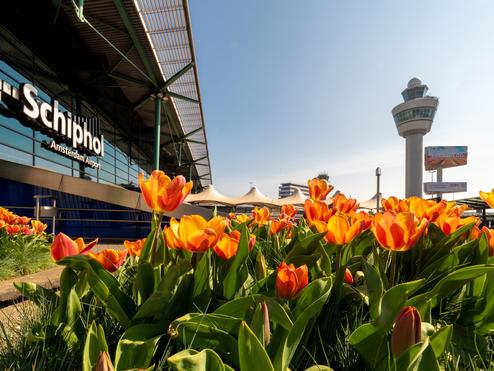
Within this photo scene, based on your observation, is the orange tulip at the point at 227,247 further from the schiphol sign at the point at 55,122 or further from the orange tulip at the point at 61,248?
the schiphol sign at the point at 55,122

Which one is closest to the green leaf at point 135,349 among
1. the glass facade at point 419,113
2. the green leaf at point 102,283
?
the green leaf at point 102,283

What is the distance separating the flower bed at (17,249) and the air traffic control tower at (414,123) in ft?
180

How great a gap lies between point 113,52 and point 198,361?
13.7 meters

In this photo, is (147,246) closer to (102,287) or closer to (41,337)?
(102,287)

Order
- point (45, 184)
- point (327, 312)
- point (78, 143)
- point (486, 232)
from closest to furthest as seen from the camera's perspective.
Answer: point (327, 312), point (486, 232), point (45, 184), point (78, 143)

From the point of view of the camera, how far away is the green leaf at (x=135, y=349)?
741 millimetres

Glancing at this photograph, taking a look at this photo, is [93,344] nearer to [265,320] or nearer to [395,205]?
[265,320]

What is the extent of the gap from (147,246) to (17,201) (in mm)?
11194

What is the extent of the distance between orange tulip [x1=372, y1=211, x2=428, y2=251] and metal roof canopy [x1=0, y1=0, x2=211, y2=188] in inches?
371

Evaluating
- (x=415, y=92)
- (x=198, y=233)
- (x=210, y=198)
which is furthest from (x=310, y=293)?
(x=415, y=92)

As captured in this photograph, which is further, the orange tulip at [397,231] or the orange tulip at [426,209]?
the orange tulip at [426,209]

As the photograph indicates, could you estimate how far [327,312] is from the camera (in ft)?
3.34

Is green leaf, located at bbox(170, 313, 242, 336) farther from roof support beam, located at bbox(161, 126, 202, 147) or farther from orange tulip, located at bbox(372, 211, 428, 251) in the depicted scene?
roof support beam, located at bbox(161, 126, 202, 147)

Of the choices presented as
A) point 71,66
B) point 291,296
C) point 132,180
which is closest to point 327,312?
point 291,296
